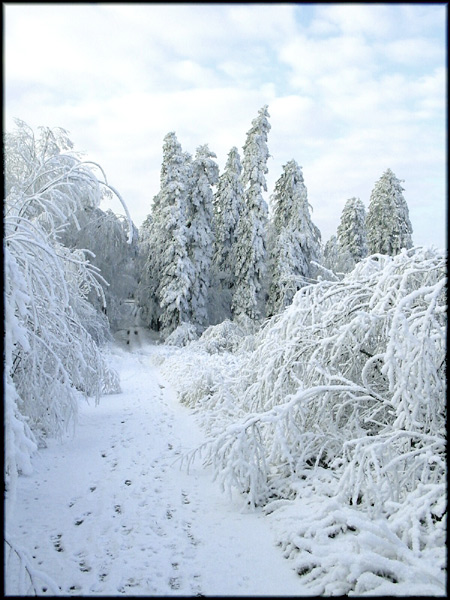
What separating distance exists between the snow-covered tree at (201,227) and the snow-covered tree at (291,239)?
3.94m

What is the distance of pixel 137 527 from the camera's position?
4.74m

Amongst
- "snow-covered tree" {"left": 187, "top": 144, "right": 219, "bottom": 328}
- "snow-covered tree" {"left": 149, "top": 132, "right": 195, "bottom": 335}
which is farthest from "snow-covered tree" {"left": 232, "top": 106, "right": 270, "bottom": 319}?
"snow-covered tree" {"left": 149, "top": 132, "right": 195, "bottom": 335}

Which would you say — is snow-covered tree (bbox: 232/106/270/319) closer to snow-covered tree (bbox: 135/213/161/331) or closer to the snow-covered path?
snow-covered tree (bbox: 135/213/161/331)

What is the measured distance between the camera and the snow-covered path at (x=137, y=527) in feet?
12.3

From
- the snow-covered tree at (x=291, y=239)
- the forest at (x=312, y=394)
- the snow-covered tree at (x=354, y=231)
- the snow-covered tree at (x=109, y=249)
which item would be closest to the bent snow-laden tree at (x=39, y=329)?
the forest at (x=312, y=394)

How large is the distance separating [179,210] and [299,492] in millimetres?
21130

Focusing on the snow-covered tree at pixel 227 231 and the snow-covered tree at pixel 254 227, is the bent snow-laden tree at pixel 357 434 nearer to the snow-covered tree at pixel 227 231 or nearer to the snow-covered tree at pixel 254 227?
the snow-covered tree at pixel 254 227

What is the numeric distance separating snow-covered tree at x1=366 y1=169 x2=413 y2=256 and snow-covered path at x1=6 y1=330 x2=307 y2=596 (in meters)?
28.8

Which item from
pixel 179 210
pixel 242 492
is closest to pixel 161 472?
pixel 242 492

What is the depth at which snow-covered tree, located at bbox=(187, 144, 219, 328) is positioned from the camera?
82.8ft

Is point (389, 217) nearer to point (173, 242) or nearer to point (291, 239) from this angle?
point (291, 239)

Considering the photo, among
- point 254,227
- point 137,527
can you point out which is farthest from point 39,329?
point 254,227

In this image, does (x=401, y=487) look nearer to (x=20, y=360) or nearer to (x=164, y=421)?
(x=20, y=360)

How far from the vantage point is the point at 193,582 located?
12.3 feet
